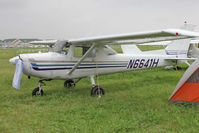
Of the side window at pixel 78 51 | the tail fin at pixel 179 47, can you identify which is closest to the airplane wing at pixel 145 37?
the side window at pixel 78 51

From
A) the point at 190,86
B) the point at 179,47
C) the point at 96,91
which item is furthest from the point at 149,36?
the point at 179,47

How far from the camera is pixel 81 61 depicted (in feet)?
20.4

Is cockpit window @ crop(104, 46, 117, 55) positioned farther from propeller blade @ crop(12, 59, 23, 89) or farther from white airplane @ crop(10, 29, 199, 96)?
propeller blade @ crop(12, 59, 23, 89)

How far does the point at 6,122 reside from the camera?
4.15m

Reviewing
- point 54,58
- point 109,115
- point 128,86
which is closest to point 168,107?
point 109,115

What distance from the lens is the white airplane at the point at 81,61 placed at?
226 inches

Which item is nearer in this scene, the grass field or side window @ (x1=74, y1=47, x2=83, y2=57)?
the grass field

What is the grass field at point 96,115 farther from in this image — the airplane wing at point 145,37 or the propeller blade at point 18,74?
the airplane wing at point 145,37

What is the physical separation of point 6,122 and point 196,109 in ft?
15.0

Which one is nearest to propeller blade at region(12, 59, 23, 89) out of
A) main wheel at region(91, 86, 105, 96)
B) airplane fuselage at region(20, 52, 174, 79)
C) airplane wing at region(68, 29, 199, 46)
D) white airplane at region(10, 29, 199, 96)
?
white airplane at region(10, 29, 199, 96)

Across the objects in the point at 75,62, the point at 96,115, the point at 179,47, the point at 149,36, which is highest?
the point at 179,47

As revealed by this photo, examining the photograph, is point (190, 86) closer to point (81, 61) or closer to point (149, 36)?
point (149, 36)

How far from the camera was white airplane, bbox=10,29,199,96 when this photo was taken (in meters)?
5.73

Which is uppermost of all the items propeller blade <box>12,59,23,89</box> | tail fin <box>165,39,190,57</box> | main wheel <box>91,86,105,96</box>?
tail fin <box>165,39,190,57</box>
